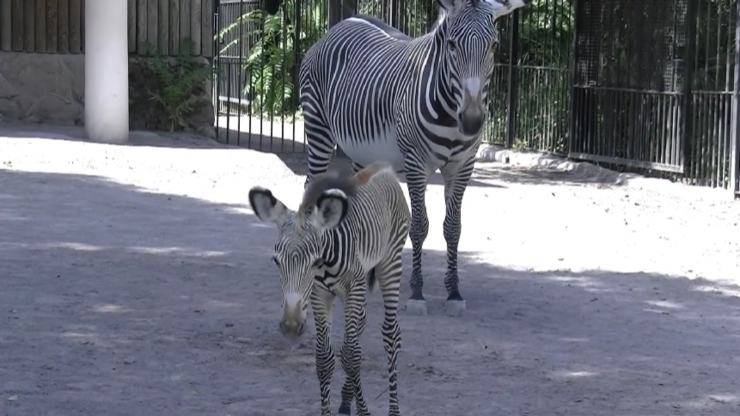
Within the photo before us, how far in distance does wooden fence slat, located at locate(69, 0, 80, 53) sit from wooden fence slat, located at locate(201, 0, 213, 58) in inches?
72.8

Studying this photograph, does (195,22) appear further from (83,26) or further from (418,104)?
(418,104)

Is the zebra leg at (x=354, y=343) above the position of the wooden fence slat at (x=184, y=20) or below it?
below

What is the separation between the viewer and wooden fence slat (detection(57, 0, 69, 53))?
19469 mm

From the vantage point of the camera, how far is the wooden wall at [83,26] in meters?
19.3

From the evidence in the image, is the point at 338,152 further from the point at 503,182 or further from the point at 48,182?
the point at 48,182

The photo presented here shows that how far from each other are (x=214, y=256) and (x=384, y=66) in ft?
6.92

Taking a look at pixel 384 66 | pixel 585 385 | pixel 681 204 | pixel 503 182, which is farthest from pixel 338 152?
pixel 585 385

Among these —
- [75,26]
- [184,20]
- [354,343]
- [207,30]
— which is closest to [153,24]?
[184,20]

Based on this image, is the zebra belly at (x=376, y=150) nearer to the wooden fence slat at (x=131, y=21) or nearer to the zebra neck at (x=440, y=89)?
the zebra neck at (x=440, y=89)

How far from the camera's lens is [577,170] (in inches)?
711

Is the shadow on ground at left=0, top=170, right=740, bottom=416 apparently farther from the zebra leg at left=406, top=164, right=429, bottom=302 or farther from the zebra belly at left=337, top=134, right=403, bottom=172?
the zebra belly at left=337, top=134, right=403, bottom=172

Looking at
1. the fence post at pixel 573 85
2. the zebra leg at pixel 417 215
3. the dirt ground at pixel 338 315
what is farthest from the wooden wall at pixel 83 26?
the zebra leg at pixel 417 215

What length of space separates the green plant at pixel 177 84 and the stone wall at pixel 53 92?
0.10 m

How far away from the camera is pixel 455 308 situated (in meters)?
9.24
